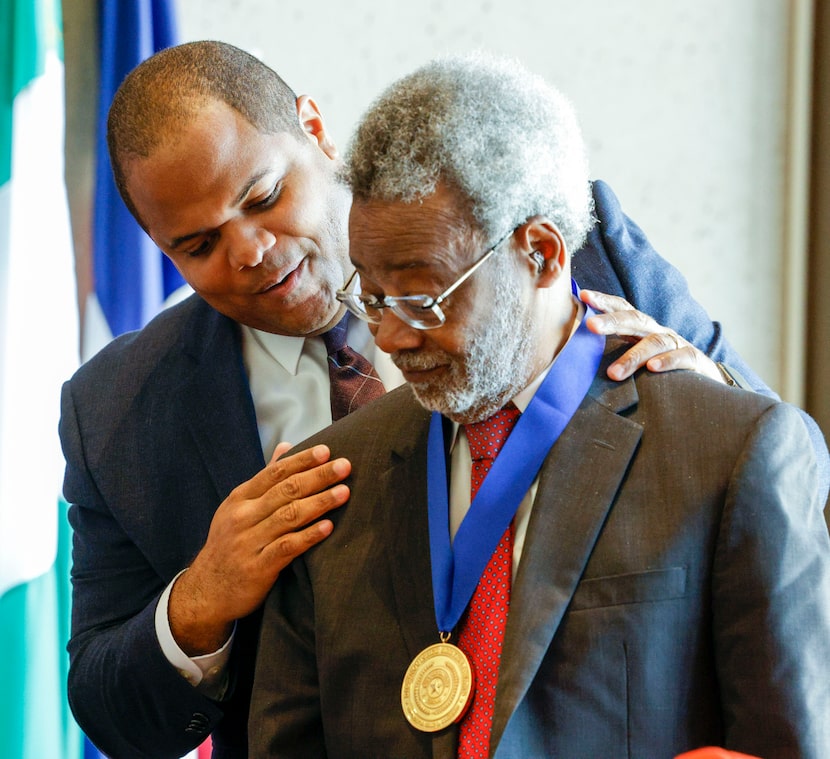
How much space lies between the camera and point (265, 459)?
231 centimetres

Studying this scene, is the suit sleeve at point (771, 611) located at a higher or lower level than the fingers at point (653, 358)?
lower

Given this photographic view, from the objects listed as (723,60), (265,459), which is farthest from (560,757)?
(723,60)

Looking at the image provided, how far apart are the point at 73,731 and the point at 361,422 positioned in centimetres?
187

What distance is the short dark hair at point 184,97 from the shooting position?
2.14m

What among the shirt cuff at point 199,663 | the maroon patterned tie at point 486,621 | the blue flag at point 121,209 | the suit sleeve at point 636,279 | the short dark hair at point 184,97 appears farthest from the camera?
the blue flag at point 121,209

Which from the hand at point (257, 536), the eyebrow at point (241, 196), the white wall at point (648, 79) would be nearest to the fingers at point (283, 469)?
the hand at point (257, 536)

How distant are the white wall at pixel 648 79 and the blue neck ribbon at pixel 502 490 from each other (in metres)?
2.11

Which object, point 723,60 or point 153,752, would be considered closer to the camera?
point 153,752

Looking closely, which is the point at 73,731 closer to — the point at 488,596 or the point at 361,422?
the point at 361,422

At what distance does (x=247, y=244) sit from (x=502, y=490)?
80 cm

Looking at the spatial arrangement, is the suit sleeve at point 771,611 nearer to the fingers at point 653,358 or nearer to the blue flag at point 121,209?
the fingers at point 653,358

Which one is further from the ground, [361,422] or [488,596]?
[361,422]

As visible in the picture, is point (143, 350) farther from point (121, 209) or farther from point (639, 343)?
point (639, 343)

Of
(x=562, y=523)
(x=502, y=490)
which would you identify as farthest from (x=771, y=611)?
(x=502, y=490)
